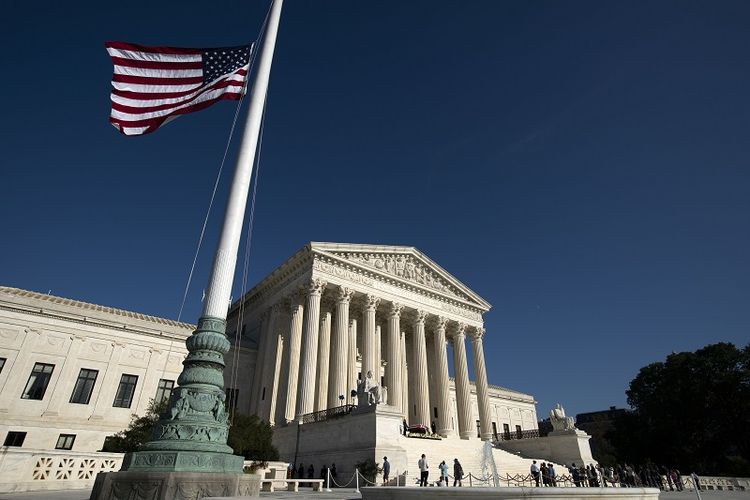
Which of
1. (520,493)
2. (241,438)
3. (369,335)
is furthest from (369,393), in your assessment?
(520,493)

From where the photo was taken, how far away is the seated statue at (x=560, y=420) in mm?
31750

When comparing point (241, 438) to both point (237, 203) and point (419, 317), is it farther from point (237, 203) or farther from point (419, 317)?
point (419, 317)

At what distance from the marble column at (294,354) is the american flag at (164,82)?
23.2 m

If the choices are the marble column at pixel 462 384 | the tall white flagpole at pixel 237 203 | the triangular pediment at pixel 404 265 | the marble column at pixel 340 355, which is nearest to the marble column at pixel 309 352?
the marble column at pixel 340 355

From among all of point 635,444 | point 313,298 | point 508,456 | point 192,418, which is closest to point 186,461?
point 192,418

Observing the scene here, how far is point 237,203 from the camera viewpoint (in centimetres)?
1046

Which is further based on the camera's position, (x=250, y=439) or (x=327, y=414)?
(x=327, y=414)

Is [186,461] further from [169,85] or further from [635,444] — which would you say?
[635,444]

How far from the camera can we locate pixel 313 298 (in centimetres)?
3189

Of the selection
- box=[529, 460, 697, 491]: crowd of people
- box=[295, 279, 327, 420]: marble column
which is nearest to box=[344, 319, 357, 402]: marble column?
box=[295, 279, 327, 420]: marble column

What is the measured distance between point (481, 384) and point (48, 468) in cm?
3454

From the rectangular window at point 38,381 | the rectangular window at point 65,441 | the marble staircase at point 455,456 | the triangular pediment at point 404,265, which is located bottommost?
the marble staircase at point 455,456

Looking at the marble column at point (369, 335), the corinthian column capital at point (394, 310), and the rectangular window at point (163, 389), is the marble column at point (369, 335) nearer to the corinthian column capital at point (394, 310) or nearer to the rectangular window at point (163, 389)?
the corinthian column capital at point (394, 310)

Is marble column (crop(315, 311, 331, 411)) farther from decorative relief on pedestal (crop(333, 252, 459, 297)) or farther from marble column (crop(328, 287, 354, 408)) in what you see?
decorative relief on pedestal (crop(333, 252, 459, 297))
